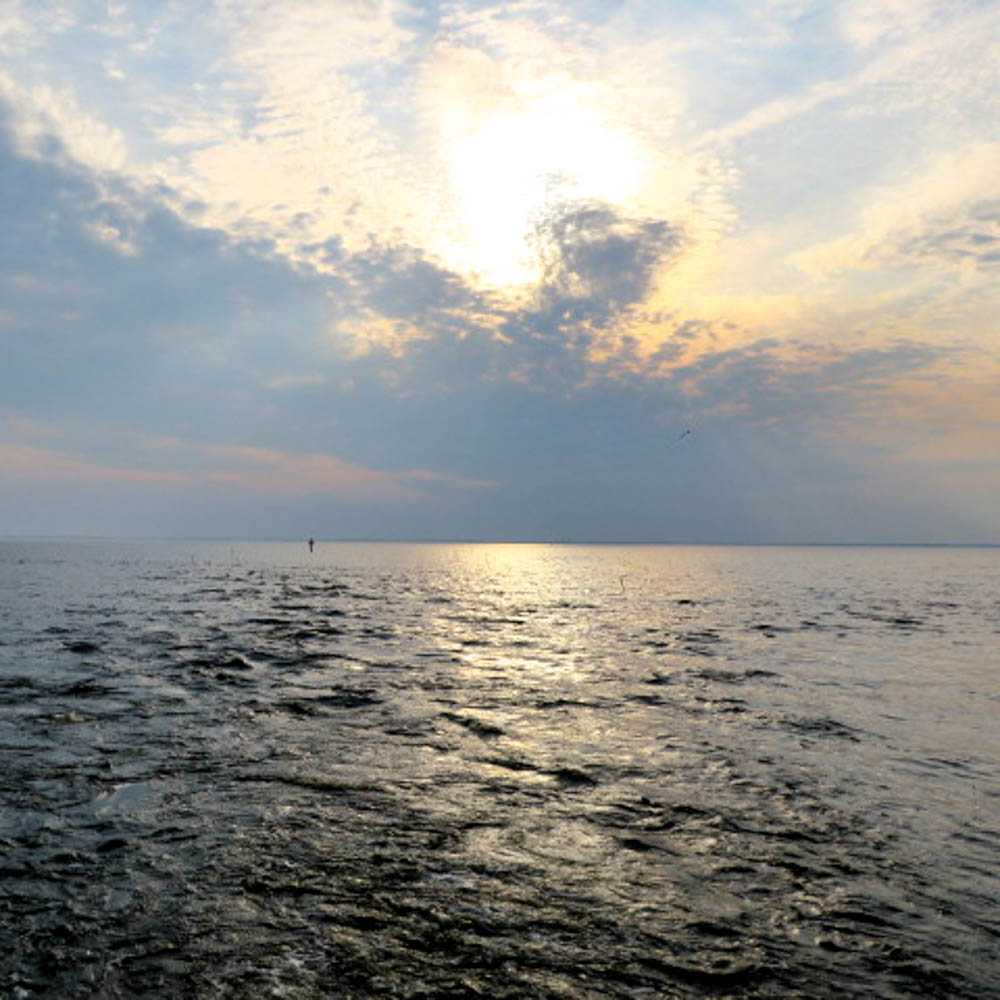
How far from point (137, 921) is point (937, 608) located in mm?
54463

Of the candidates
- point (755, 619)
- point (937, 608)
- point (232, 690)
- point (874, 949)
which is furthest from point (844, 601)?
point (874, 949)

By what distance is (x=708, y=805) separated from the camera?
10492mm

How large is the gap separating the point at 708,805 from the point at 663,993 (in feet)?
16.6

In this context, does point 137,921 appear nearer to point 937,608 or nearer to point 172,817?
point 172,817

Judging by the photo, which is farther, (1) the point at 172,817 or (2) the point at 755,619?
(2) the point at 755,619

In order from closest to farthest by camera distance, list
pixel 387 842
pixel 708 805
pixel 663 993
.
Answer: pixel 663 993 < pixel 387 842 < pixel 708 805

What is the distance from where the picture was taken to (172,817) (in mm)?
9359

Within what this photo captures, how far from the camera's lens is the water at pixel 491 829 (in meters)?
6.15

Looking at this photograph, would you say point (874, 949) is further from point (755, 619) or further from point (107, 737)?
point (755, 619)

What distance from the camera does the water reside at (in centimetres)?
615

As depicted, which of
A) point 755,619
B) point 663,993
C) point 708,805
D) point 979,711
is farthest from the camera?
point 755,619

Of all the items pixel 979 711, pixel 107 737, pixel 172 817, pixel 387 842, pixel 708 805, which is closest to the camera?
pixel 387 842

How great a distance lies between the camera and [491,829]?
9.34 metres

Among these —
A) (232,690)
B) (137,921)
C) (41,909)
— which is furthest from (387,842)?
(232,690)
